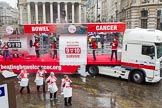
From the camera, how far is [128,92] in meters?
16.9

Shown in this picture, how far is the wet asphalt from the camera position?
14.3m

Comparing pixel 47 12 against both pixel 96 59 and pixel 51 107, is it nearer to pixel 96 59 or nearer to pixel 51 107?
pixel 96 59

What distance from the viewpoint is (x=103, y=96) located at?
623 inches

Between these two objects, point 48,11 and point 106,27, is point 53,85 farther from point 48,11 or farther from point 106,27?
point 48,11

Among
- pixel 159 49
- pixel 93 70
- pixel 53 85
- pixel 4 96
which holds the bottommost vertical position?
pixel 93 70

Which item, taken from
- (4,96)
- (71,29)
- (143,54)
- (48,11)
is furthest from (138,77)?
(48,11)

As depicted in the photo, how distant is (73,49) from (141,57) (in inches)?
208

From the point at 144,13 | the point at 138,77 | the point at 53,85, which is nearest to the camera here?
the point at 53,85

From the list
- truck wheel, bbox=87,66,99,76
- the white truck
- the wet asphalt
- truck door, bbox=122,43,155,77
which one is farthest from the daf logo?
truck door, bbox=122,43,155,77

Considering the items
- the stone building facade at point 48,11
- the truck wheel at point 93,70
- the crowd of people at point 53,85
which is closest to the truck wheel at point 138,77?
the truck wheel at point 93,70

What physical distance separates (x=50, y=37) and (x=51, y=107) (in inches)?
526

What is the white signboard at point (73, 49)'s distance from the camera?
2066 centimetres

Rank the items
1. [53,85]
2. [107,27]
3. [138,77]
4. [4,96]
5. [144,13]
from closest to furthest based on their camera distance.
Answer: [4,96] → [53,85] → [138,77] → [107,27] → [144,13]

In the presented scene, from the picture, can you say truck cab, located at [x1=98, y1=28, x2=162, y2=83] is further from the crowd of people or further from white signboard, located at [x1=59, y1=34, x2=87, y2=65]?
the crowd of people
